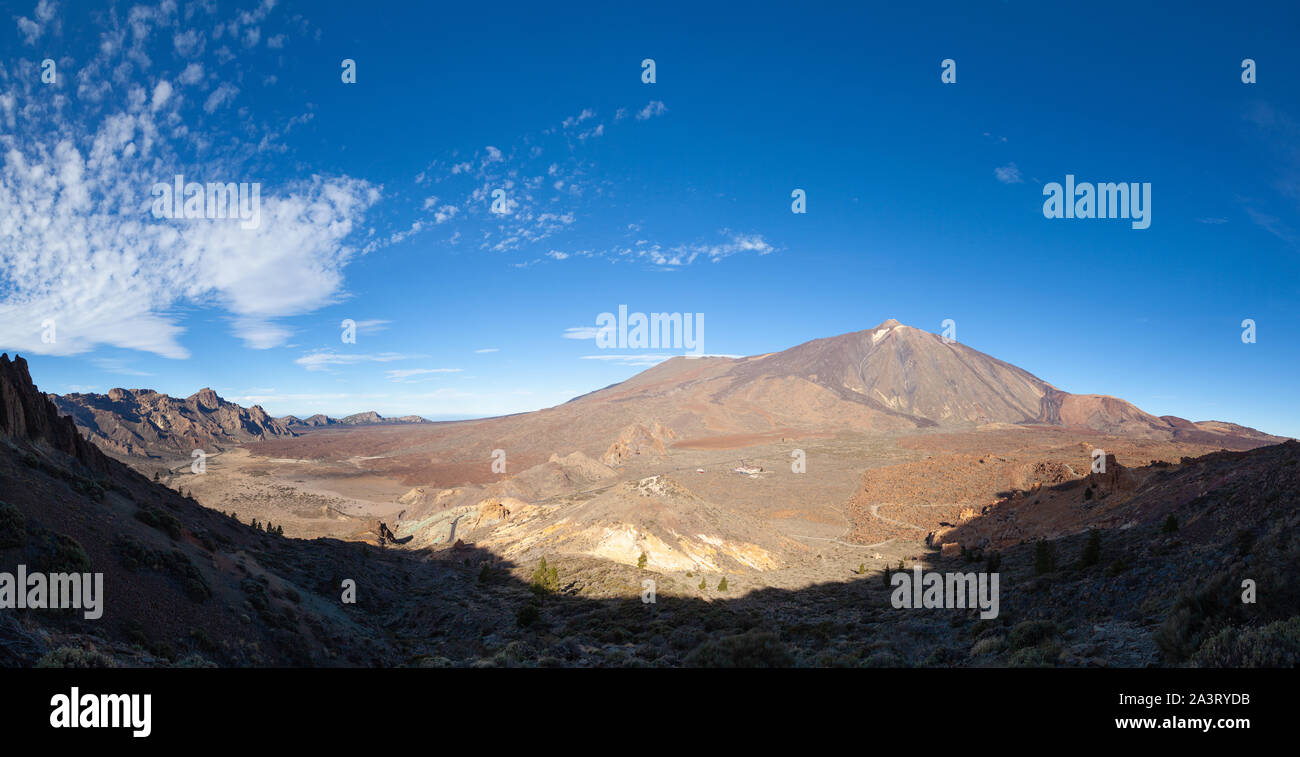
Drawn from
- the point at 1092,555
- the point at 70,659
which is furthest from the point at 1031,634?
the point at 70,659

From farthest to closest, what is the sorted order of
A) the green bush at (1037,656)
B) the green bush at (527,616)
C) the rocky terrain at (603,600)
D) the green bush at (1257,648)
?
the green bush at (527,616) < the green bush at (1037,656) < the rocky terrain at (603,600) < the green bush at (1257,648)

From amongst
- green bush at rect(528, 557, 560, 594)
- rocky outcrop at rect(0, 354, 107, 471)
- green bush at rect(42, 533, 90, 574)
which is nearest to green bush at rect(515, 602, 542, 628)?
green bush at rect(528, 557, 560, 594)

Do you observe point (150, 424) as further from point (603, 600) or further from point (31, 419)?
point (603, 600)

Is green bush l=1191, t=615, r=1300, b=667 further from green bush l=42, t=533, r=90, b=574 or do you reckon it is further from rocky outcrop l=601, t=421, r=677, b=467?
rocky outcrop l=601, t=421, r=677, b=467

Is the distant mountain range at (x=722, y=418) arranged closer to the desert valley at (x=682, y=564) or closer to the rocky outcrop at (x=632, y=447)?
the rocky outcrop at (x=632, y=447)

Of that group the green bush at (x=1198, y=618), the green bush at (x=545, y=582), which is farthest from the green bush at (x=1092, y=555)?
the green bush at (x=545, y=582)

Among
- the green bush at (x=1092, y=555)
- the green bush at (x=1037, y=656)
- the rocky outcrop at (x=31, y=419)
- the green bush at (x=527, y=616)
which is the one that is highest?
the rocky outcrop at (x=31, y=419)

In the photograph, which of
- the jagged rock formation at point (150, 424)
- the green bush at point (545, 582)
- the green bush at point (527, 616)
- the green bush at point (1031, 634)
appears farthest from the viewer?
the jagged rock formation at point (150, 424)
